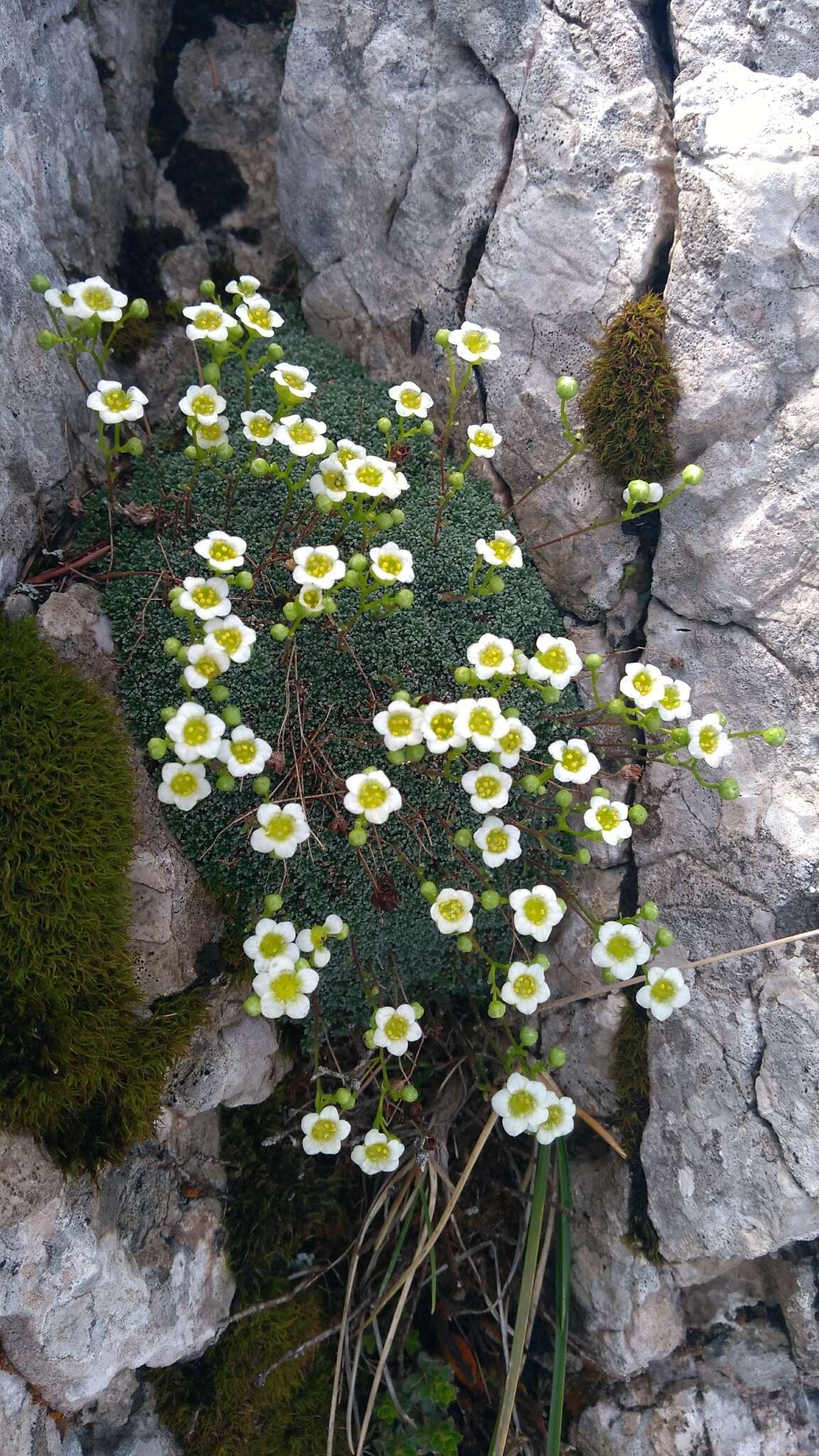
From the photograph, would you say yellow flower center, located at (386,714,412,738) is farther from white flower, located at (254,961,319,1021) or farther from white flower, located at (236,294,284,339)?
white flower, located at (236,294,284,339)

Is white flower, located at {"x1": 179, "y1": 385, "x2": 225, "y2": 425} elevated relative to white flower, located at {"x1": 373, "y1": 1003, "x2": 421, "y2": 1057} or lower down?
elevated

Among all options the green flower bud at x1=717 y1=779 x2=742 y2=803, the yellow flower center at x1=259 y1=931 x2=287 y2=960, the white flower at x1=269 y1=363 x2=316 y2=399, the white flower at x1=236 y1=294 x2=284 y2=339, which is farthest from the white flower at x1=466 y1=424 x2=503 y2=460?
the yellow flower center at x1=259 y1=931 x2=287 y2=960

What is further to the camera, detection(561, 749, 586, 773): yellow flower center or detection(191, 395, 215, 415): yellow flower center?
detection(191, 395, 215, 415): yellow flower center

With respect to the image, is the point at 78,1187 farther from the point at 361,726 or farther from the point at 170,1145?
the point at 361,726

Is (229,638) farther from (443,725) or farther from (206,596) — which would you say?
(443,725)

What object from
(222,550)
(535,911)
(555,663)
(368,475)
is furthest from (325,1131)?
(368,475)

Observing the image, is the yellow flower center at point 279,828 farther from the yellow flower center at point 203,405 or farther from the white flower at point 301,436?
the yellow flower center at point 203,405
